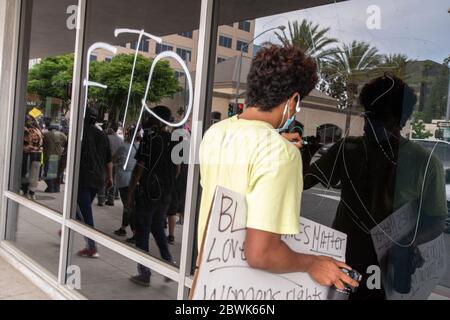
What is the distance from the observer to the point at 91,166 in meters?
4.41

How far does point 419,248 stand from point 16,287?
11.7 ft

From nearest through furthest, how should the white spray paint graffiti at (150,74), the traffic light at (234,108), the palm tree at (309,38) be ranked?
the palm tree at (309,38) → the traffic light at (234,108) → the white spray paint graffiti at (150,74)

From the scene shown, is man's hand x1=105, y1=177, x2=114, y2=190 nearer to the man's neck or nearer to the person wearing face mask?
the person wearing face mask

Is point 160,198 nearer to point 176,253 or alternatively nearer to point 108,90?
point 176,253

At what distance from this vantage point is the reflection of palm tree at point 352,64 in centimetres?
250

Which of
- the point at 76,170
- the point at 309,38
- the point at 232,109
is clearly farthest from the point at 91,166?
the point at 309,38

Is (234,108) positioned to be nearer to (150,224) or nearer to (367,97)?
(367,97)

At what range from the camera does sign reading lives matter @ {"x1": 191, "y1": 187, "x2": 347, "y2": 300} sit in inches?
61.0

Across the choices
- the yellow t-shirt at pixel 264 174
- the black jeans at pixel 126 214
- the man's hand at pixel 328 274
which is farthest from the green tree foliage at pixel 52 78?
the man's hand at pixel 328 274

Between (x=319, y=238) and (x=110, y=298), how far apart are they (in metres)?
2.51

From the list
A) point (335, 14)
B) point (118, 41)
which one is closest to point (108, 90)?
point (118, 41)

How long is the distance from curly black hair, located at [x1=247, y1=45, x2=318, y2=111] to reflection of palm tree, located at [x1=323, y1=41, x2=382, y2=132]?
906mm

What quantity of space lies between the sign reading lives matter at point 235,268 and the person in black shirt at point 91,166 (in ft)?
8.95

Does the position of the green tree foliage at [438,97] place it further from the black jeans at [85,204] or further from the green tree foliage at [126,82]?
the black jeans at [85,204]
